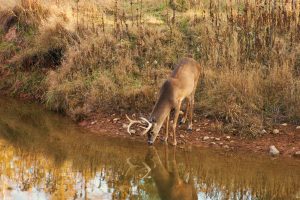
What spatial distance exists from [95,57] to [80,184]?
5.45m

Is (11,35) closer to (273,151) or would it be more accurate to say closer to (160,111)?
(160,111)

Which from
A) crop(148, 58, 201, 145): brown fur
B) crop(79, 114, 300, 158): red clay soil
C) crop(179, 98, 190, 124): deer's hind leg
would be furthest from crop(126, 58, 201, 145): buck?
crop(79, 114, 300, 158): red clay soil

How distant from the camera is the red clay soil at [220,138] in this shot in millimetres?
11391

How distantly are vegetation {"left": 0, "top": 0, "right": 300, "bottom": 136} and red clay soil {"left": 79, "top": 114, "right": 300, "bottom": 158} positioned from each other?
0.78 feet

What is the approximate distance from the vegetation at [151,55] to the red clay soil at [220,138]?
239 millimetres

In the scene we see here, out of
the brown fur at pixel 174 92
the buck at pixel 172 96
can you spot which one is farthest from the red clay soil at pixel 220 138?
the brown fur at pixel 174 92

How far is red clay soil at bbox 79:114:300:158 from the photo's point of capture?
11.4 meters

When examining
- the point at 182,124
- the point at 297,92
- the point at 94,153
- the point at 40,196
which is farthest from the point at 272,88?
the point at 40,196

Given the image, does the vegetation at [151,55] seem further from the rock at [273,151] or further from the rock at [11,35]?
the rock at [273,151]

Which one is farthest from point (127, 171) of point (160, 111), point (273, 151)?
point (273, 151)

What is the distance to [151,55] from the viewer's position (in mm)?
14414

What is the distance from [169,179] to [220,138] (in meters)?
2.16

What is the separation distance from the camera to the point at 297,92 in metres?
12.1

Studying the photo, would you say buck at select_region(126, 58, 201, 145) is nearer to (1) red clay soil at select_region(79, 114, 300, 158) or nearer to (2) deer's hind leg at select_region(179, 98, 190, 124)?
(2) deer's hind leg at select_region(179, 98, 190, 124)
